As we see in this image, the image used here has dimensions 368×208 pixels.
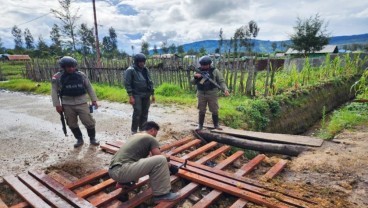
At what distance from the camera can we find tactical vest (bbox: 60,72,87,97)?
4.54 m

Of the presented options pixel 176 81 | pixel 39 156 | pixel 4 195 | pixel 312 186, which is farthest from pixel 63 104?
pixel 176 81

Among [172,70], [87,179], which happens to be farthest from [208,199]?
[172,70]

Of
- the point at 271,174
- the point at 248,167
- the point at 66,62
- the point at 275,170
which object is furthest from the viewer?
the point at 66,62

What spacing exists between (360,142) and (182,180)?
3.49 metres

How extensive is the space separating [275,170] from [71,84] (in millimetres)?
3780

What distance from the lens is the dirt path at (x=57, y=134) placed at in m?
4.26

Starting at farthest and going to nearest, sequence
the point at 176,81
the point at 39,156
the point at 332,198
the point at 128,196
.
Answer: the point at 176,81
the point at 39,156
the point at 128,196
the point at 332,198

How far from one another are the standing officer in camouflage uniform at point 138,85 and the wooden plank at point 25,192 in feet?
7.73

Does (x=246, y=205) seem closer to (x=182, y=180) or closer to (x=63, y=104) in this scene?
(x=182, y=180)

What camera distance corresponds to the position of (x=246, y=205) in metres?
2.96

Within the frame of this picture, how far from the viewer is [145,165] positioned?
288cm

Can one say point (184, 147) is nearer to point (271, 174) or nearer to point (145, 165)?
point (271, 174)

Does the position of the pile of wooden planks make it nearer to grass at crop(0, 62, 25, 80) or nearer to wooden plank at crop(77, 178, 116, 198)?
wooden plank at crop(77, 178, 116, 198)

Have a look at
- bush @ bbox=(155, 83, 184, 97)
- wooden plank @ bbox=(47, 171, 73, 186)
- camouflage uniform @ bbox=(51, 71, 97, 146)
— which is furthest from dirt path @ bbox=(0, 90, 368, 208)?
bush @ bbox=(155, 83, 184, 97)
